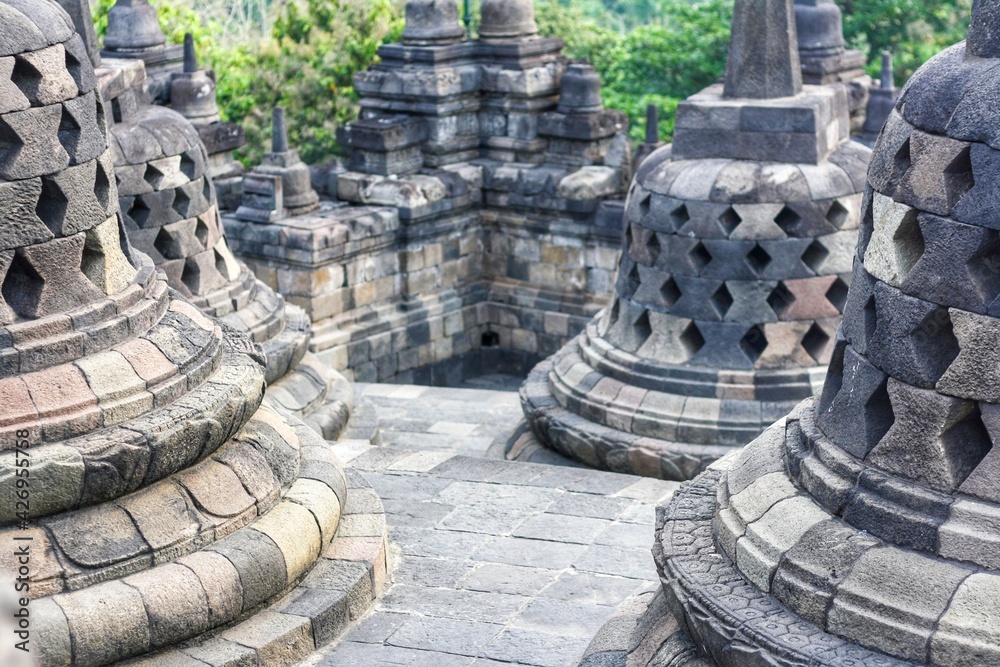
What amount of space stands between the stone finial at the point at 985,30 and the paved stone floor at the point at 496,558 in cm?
270

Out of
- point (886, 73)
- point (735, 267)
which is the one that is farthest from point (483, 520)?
point (886, 73)

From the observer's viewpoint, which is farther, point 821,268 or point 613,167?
point 613,167

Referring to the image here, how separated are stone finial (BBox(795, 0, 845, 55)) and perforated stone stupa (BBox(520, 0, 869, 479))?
25.3 ft

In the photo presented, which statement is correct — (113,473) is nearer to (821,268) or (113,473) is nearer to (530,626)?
(530,626)

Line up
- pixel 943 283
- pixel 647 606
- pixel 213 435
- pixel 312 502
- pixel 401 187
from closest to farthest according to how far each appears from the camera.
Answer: pixel 943 283
pixel 647 606
pixel 213 435
pixel 312 502
pixel 401 187

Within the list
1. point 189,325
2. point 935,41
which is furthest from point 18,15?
point 935,41

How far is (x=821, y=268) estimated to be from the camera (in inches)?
363

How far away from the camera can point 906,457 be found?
4426mm

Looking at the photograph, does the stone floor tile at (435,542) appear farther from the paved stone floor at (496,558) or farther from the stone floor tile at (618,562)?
the stone floor tile at (618,562)

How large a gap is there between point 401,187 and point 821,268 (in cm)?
691

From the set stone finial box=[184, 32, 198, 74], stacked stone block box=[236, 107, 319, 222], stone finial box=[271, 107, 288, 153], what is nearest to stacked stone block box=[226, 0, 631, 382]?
stacked stone block box=[236, 107, 319, 222]

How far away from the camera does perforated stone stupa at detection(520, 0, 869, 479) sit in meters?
9.09

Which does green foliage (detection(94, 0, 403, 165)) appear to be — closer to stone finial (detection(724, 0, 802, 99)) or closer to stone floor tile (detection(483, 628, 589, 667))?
stone finial (detection(724, 0, 802, 99))

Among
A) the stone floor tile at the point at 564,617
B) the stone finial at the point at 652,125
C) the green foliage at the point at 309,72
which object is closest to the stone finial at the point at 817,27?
the stone finial at the point at 652,125
